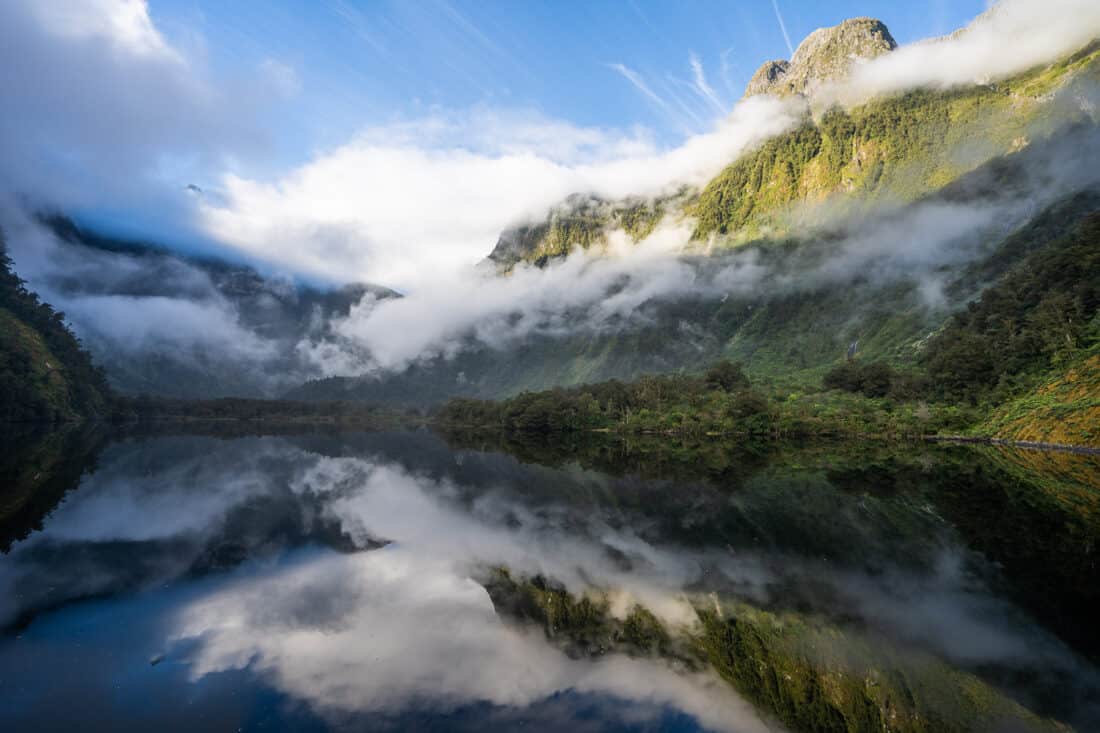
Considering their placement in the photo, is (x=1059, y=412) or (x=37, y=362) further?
(x=37, y=362)

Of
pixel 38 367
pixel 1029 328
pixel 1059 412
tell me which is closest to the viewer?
pixel 1059 412

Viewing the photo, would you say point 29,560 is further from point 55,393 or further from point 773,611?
point 55,393

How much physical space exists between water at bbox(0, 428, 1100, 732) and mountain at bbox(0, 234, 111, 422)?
99097mm

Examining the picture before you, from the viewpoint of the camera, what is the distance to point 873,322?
16725 cm

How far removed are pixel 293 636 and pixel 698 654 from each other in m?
8.17

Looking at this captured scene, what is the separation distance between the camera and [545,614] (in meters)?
13.3

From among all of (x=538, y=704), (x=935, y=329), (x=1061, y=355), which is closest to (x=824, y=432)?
(x=1061, y=355)

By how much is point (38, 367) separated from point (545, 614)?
138m

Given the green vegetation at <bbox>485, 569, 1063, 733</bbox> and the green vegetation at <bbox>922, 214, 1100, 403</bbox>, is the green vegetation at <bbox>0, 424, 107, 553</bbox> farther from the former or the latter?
the green vegetation at <bbox>922, 214, 1100, 403</bbox>

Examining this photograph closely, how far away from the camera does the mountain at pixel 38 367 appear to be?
327 feet

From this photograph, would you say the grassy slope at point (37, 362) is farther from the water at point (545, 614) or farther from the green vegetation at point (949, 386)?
the water at point (545, 614)

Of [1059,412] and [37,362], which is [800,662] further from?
[37,362]

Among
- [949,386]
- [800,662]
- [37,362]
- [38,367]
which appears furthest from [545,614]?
[37,362]

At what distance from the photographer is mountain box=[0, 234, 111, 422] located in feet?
327
